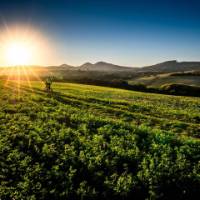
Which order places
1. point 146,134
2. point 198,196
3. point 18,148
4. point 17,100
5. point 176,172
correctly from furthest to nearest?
point 17,100
point 146,134
point 18,148
point 176,172
point 198,196

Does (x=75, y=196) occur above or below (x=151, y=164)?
below

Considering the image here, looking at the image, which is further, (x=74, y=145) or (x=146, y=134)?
(x=146, y=134)

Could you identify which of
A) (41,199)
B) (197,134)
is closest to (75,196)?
(41,199)

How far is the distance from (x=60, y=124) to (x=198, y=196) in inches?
470

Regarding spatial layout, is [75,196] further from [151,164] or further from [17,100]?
[17,100]

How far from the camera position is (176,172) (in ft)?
34.9

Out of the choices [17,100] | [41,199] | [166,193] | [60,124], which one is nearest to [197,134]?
[166,193]

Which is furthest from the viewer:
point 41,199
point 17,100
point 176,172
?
point 17,100

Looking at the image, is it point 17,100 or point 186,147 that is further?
point 17,100

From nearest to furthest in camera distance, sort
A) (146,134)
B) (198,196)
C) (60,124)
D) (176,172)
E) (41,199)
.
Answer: (41,199) < (198,196) < (176,172) < (146,134) < (60,124)

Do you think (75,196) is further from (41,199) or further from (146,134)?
(146,134)

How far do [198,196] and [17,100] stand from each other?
86.8 ft

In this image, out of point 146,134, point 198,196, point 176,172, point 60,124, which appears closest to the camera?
point 198,196

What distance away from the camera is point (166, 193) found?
9.45 m
